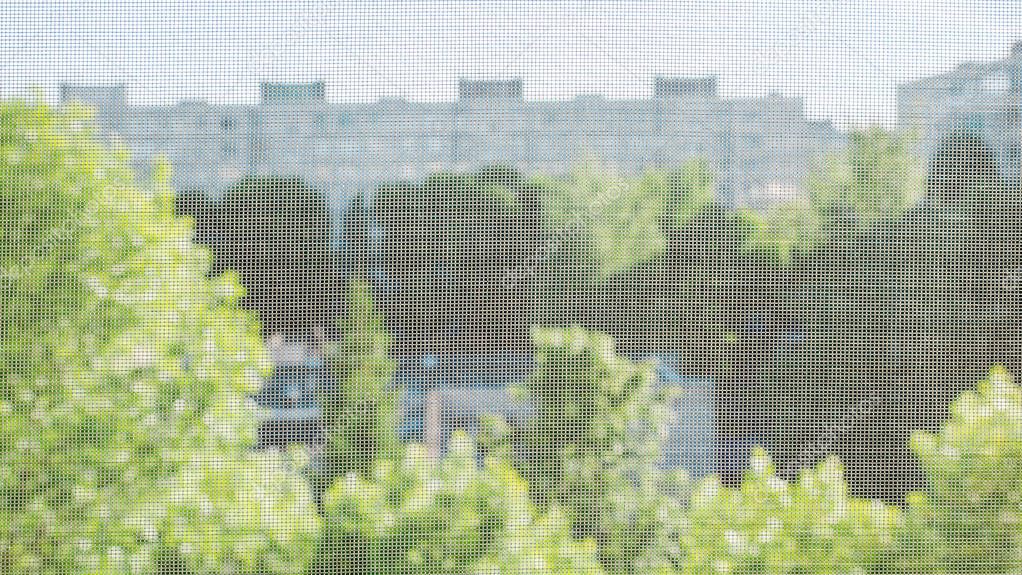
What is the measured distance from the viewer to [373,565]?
136cm

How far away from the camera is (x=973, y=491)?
1.38 meters

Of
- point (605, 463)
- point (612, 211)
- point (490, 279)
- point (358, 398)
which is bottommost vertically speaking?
point (605, 463)

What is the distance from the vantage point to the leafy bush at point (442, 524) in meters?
1.35

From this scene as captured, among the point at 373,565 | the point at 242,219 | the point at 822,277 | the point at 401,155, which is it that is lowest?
the point at 373,565

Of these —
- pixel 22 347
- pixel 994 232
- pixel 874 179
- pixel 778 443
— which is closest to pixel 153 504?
pixel 22 347

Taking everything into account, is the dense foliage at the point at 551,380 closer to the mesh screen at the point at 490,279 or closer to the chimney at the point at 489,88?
the mesh screen at the point at 490,279

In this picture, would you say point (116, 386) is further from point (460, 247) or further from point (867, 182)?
point (867, 182)

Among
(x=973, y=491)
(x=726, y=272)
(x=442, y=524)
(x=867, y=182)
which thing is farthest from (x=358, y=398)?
(x=973, y=491)

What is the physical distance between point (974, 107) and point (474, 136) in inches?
34.7

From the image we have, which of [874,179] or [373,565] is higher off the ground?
[874,179]

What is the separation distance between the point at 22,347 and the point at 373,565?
699mm

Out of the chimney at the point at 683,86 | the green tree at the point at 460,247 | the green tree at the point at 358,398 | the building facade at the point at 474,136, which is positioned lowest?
the green tree at the point at 358,398

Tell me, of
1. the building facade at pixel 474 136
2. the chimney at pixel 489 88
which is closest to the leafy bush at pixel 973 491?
the building facade at pixel 474 136

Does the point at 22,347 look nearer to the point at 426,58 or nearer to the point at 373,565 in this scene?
the point at 373,565
